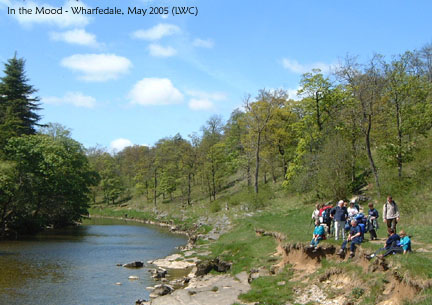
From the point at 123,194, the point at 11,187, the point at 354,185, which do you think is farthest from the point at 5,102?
the point at 354,185

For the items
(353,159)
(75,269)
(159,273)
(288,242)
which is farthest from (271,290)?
(353,159)

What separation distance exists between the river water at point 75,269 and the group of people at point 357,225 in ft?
31.6

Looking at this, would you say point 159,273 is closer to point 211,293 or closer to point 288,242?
point 211,293

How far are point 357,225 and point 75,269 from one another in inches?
721

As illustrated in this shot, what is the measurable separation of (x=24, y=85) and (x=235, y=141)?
41.3m

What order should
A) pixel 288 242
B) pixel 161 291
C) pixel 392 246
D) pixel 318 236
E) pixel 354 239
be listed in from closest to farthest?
1. pixel 392 246
2. pixel 354 239
3. pixel 318 236
4. pixel 161 291
5. pixel 288 242

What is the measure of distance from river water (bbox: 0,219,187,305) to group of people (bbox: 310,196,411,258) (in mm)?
9637

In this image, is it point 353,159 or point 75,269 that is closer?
point 75,269

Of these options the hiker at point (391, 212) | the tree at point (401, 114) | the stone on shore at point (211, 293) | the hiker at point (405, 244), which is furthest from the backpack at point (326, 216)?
the tree at point (401, 114)

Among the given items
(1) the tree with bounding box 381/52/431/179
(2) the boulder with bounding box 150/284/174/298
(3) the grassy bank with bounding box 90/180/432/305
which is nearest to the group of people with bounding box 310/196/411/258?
(3) the grassy bank with bounding box 90/180/432/305

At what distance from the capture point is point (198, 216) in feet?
179

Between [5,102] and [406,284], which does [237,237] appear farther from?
[5,102]

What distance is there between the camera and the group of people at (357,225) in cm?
1423

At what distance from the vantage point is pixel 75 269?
26.0 meters
